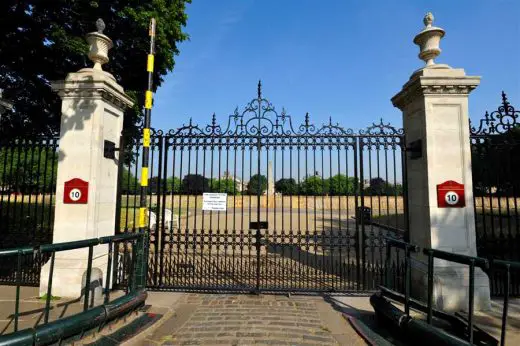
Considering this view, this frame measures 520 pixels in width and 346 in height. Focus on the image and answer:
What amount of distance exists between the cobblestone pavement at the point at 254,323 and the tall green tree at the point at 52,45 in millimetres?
5739

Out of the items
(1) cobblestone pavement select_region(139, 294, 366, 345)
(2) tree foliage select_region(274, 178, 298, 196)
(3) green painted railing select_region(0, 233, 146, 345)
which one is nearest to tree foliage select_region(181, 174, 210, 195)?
(3) green painted railing select_region(0, 233, 146, 345)

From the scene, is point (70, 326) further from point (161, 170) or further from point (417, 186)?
point (417, 186)

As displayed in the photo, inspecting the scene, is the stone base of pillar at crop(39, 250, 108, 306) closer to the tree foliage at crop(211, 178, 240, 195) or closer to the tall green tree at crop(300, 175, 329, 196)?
the tree foliage at crop(211, 178, 240, 195)

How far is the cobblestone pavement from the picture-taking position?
4.14m

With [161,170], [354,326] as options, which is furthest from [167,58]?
[354,326]

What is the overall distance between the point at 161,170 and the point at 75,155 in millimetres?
1617

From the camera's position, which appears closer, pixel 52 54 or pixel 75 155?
pixel 75 155

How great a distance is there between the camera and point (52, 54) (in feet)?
30.7

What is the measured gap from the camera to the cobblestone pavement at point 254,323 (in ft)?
13.6

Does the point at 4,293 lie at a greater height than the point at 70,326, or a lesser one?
lesser

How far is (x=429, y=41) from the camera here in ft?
19.4

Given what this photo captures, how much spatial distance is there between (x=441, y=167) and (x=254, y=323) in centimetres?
425

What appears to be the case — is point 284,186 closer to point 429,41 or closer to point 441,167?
point 441,167

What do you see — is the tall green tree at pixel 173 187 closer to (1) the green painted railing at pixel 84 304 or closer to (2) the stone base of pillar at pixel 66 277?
(1) the green painted railing at pixel 84 304
